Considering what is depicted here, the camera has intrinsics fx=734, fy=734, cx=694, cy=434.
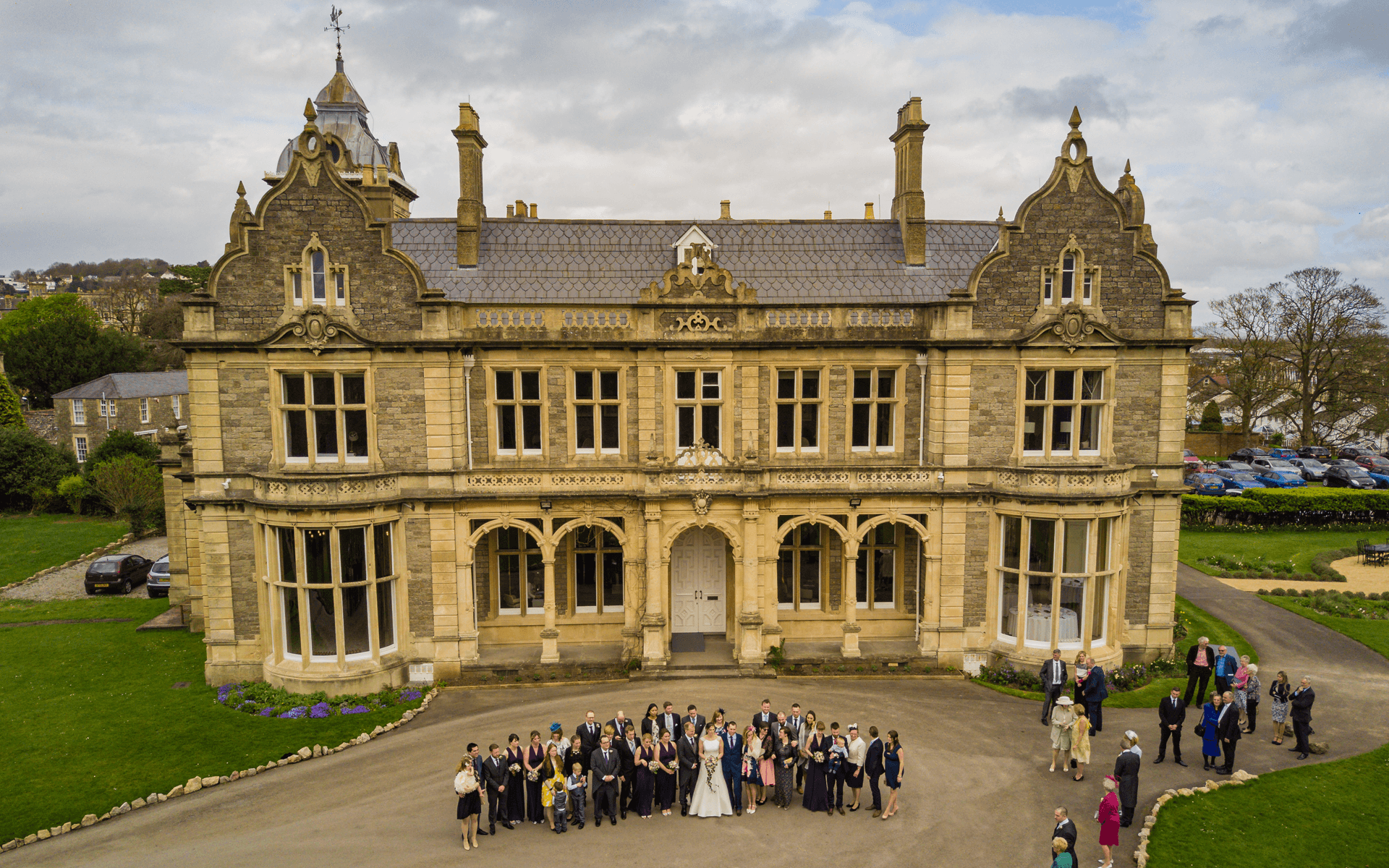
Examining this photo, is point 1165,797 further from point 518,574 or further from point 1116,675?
point 518,574

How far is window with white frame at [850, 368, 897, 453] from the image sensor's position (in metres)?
22.0

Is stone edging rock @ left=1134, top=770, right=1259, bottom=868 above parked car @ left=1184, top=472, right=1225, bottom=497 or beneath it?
beneath

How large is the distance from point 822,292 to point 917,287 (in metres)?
3.07

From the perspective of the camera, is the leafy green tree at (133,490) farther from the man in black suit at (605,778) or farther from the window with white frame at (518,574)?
the man in black suit at (605,778)

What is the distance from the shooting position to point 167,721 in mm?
18703

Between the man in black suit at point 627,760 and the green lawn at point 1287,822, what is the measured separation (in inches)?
361

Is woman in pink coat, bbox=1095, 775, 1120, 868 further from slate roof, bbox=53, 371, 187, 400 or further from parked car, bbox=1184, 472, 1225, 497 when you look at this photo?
slate roof, bbox=53, 371, 187, 400

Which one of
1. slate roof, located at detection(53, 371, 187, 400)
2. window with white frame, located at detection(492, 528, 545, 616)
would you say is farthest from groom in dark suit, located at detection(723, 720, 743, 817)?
slate roof, located at detection(53, 371, 187, 400)

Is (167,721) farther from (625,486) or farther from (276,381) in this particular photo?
(625,486)

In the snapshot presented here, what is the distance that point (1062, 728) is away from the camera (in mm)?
15562

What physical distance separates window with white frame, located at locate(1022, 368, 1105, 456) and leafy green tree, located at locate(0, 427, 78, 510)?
2335 inches

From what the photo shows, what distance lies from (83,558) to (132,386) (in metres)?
28.0

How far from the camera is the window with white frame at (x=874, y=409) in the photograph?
2198 centimetres

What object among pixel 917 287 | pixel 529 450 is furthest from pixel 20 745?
pixel 917 287
